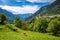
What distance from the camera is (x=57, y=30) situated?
7806 centimetres

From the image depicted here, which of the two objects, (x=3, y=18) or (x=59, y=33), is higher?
(x=3, y=18)

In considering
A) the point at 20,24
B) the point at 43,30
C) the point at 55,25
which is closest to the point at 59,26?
the point at 55,25

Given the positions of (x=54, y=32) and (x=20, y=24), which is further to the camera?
(x=20, y=24)

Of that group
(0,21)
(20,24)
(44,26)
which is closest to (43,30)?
(44,26)

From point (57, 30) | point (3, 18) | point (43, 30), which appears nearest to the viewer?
point (57, 30)

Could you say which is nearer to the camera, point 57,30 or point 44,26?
point 57,30

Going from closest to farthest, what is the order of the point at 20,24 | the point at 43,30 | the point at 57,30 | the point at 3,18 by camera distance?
the point at 57,30, the point at 3,18, the point at 43,30, the point at 20,24

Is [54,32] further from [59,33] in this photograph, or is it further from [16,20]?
[16,20]

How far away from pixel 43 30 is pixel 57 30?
25.4 m

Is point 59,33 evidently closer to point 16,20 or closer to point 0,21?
point 0,21

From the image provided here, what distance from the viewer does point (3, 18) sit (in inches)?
3339

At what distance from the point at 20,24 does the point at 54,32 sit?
1695 inches

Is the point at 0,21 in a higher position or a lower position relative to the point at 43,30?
higher

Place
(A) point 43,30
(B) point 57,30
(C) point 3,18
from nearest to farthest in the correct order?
(B) point 57,30 < (C) point 3,18 < (A) point 43,30
